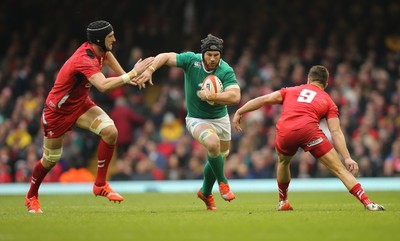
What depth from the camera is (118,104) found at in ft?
75.2

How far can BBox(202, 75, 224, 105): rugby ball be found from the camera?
12.6m

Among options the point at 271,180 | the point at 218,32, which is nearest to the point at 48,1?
the point at 218,32

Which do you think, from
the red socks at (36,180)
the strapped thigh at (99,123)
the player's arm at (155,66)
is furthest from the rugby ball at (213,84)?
the red socks at (36,180)

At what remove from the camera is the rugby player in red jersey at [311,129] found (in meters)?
11.9

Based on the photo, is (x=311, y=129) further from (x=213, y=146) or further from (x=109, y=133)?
(x=109, y=133)

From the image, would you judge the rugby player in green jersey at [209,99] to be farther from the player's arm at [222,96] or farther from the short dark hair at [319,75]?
the short dark hair at [319,75]

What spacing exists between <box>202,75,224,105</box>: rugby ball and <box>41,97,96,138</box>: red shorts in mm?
1788

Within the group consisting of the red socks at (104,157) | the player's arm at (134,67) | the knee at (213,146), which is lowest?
the red socks at (104,157)

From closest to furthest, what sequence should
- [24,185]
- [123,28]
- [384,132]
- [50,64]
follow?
[24,185] → [384,132] → [50,64] → [123,28]

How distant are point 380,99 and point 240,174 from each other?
4448mm

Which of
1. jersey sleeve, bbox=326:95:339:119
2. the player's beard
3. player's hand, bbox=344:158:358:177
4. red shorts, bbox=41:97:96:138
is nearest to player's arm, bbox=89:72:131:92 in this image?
red shorts, bbox=41:97:96:138

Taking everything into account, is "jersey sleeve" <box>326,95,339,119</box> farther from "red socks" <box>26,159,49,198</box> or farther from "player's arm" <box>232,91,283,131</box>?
"red socks" <box>26,159,49,198</box>

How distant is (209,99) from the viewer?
1245 cm

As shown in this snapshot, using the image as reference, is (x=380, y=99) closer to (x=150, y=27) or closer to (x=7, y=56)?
(x=150, y=27)
